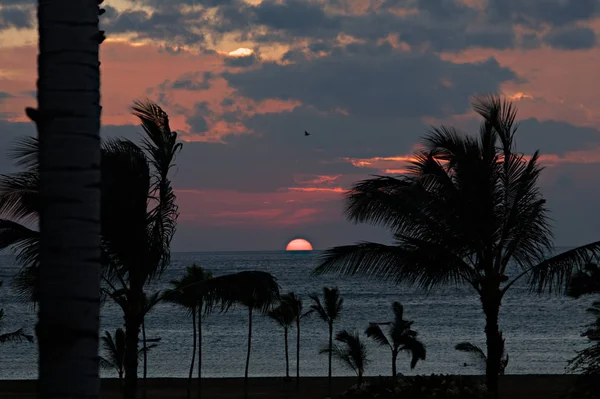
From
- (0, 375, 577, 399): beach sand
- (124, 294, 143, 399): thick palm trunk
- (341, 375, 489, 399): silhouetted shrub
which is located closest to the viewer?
(341, 375, 489, 399): silhouetted shrub

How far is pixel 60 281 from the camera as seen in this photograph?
325 cm

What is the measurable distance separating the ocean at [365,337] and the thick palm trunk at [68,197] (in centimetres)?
4842

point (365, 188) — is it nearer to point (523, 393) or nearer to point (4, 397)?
point (523, 393)

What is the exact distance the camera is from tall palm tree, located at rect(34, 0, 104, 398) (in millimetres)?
3225

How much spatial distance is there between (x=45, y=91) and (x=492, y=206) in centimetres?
1475

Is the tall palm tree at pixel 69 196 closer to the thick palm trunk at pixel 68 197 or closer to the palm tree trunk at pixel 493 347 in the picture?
the thick palm trunk at pixel 68 197

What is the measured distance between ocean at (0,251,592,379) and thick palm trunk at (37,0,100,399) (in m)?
48.4

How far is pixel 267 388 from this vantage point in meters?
41.9

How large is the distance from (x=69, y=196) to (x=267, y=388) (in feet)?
130

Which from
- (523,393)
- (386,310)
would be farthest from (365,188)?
(386,310)

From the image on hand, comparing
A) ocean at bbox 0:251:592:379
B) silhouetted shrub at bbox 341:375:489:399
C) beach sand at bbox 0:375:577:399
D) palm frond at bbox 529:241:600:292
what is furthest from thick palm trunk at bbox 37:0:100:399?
ocean at bbox 0:251:592:379

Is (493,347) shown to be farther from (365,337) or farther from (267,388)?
(365,337)

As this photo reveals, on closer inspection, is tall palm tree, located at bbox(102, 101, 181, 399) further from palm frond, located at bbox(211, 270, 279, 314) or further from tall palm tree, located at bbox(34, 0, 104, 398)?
tall palm tree, located at bbox(34, 0, 104, 398)

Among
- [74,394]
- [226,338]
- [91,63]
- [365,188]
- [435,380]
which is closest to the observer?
[74,394]
